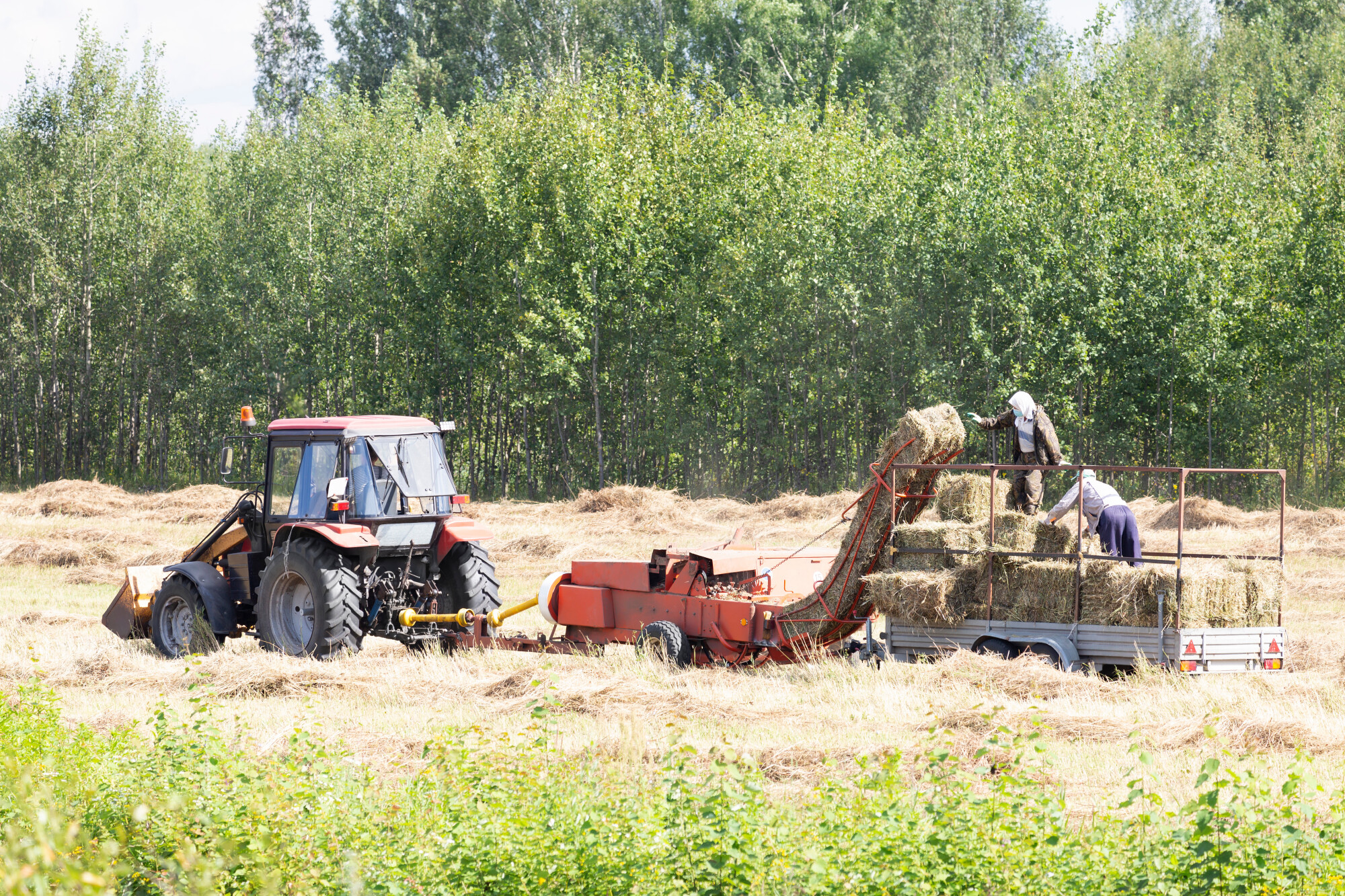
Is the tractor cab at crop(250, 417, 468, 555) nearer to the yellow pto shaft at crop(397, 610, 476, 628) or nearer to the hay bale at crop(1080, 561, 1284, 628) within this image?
the yellow pto shaft at crop(397, 610, 476, 628)

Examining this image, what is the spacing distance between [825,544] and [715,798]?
51.4ft

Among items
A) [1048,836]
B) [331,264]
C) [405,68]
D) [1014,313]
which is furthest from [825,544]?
[405,68]

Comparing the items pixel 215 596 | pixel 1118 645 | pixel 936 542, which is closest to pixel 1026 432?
pixel 936 542

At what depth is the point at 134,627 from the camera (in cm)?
1303

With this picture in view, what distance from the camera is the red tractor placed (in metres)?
11.7

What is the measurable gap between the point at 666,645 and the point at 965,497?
2.87 meters

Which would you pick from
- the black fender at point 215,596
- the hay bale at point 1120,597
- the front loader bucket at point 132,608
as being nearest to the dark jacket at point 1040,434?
the hay bale at point 1120,597

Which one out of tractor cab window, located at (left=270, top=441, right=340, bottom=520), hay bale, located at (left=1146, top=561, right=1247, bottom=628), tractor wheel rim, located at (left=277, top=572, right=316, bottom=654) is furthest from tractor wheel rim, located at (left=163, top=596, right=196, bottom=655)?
hay bale, located at (left=1146, top=561, right=1247, bottom=628)

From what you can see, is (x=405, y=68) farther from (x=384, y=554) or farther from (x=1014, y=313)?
(x=384, y=554)

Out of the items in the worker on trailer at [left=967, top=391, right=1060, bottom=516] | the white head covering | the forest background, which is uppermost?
the forest background

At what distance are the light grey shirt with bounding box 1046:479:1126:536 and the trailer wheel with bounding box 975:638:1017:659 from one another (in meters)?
1.07

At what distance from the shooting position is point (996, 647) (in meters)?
10.5

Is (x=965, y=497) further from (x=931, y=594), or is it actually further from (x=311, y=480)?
(x=311, y=480)

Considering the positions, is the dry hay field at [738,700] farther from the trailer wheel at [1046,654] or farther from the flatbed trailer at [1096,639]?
the trailer wheel at [1046,654]
